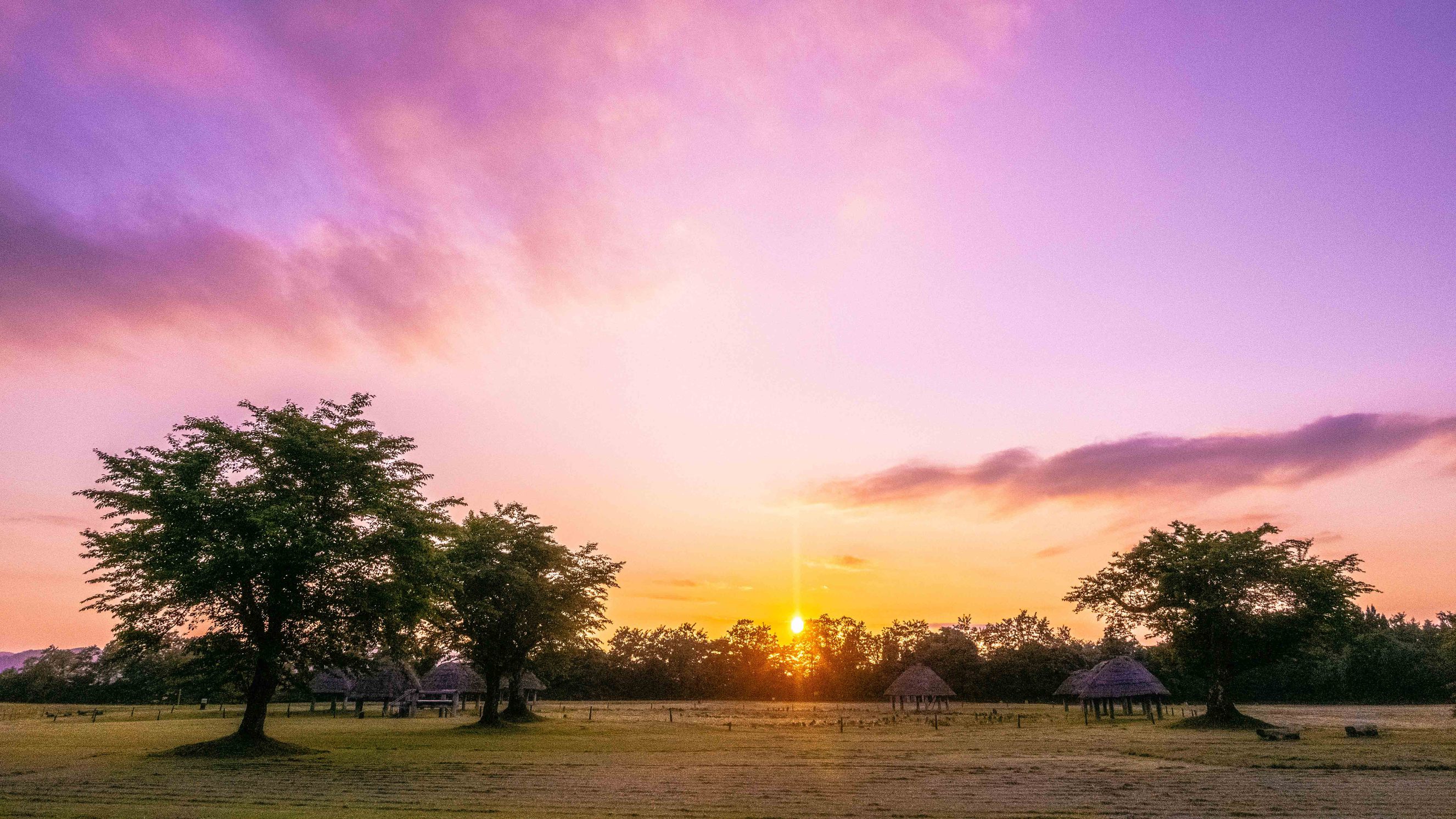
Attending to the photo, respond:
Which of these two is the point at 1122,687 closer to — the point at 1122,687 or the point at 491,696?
the point at 1122,687

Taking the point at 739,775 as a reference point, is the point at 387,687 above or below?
below

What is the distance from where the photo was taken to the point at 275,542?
27.0 meters

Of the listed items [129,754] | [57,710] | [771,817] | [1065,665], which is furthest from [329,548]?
[1065,665]

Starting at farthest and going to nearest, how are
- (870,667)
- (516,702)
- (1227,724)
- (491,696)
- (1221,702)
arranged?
(870,667)
(516,702)
(491,696)
(1221,702)
(1227,724)

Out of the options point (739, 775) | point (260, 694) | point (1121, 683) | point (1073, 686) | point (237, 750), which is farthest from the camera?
point (1073, 686)

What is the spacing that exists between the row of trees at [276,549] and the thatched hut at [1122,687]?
5369cm

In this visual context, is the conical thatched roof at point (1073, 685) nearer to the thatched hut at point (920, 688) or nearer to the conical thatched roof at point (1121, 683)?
the conical thatched roof at point (1121, 683)

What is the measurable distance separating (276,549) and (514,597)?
21.9m

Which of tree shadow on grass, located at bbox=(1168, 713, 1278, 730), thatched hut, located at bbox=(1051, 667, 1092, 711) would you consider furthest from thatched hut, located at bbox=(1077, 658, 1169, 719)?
tree shadow on grass, located at bbox=(1168, 713, 1278, 730)

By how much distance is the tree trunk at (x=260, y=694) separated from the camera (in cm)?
2841

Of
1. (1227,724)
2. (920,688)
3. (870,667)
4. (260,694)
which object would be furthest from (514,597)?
(870,667)

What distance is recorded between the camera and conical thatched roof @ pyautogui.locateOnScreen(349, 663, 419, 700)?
68.1 meters

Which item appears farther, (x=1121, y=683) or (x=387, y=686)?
(x=387, y=686)

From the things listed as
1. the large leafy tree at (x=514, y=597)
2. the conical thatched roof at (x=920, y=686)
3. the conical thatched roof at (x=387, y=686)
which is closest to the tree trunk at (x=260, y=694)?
the large leafy tree at (x=514, y=597)
